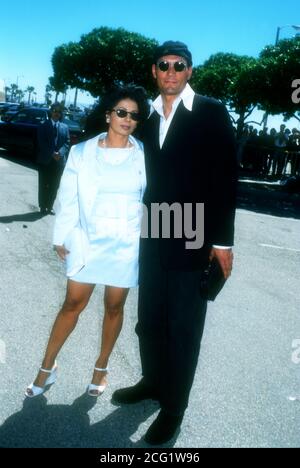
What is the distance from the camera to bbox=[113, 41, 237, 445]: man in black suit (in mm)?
2531

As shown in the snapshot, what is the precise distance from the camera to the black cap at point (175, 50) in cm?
271

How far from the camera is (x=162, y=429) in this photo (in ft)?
8.84

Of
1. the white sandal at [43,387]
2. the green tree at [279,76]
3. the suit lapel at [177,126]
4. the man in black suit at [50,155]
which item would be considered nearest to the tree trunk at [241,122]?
the green tree at [279,76]

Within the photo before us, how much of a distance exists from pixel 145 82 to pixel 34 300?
37841 mm

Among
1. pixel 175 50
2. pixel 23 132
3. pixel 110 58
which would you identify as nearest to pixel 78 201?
pixel 175 50

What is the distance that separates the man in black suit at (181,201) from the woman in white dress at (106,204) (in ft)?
0.30

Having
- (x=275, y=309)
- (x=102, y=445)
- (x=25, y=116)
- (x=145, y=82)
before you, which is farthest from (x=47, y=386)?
(x=145, y=82)

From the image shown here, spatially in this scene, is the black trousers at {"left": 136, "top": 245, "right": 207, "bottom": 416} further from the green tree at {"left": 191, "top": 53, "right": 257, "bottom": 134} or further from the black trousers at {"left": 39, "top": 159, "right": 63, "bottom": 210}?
the green tree at {"left": 191, "top": 53, "right": 257, "bottom": 134}

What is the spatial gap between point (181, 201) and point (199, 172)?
19cm

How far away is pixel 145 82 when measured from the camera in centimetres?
3984

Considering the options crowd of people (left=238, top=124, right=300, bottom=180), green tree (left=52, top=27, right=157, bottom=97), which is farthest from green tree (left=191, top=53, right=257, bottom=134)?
green tree (left=52, top=27, right=157, bottom=97)

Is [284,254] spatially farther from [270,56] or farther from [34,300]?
[270,56]

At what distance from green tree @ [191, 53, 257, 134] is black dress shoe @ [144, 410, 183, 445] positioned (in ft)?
62.3

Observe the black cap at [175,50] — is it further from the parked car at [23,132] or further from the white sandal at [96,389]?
the parked car at [23,132]
